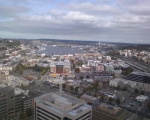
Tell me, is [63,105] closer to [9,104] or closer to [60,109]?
[60,109]

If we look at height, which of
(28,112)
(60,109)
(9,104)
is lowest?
(28,112)

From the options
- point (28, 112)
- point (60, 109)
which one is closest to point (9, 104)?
point (28, 112)

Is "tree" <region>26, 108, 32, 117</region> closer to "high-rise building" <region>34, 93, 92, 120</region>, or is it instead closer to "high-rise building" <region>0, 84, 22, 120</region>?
"high-rise building" <region>0, 84, 22, 120</region>

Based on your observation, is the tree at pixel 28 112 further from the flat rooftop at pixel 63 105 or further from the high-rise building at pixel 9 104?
the flat rooftop at pixel 63 105

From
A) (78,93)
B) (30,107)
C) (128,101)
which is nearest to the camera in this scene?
(30,107)

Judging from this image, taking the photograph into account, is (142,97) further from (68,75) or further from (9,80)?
(9,80)

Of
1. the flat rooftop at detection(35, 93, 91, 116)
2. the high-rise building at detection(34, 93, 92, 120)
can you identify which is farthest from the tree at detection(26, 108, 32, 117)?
the flat rooftop at detection(35, 93, 91, 116)

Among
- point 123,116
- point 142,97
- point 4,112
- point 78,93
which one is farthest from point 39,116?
point 142,97

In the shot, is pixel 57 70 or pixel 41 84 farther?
pixel 57 70
